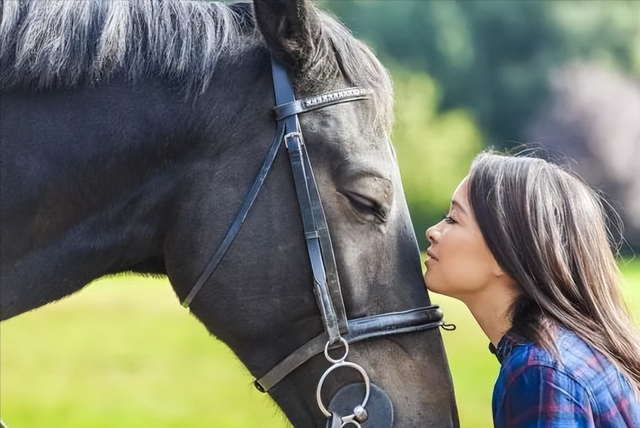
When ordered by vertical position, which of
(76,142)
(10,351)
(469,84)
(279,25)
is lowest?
(10,351)

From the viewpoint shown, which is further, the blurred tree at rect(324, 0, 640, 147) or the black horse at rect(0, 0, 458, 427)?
the blurred tree at rect(324, 0, 640, 147)

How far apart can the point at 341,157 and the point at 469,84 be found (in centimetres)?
702

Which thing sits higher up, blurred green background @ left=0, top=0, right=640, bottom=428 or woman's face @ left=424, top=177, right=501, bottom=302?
woman's face @ left=424, top=177, right=501, bottom=302

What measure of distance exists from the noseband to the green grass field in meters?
2.91

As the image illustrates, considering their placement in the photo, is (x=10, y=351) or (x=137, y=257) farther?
(x=10, y=351)

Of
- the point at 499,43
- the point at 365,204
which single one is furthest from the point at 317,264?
the point at 499,43

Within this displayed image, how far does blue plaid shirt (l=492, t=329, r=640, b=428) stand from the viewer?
4.96 ft

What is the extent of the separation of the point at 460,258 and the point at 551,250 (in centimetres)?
20

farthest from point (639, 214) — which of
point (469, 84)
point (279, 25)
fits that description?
point (279, 25)

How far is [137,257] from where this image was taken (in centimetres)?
177

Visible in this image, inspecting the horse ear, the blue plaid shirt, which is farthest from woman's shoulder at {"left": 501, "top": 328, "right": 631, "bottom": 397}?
Result: the horse ear

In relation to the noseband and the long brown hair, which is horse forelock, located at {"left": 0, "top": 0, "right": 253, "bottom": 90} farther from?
the long brown hair

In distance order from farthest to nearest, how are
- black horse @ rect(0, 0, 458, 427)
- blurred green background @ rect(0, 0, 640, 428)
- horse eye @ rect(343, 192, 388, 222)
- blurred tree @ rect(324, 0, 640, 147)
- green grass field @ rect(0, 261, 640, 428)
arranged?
1. blurred tree @ rect(324, 0, 640, 147)
2. blurred green background @ rect(0, 0, 640, 428)
3. green grass field @ rect(0, 261, 640, 428)
4. horse eye @ rect(343, 192, 388, 222)
5. black horse @ rect(0, 0, 458, 427)

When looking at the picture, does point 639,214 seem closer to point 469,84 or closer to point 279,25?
point 469,84
